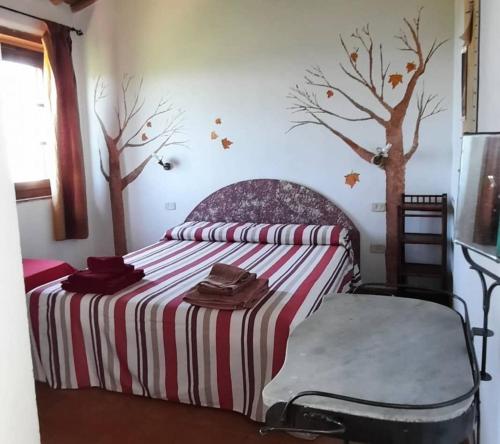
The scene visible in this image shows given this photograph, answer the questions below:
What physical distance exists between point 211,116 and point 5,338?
3.89 meters

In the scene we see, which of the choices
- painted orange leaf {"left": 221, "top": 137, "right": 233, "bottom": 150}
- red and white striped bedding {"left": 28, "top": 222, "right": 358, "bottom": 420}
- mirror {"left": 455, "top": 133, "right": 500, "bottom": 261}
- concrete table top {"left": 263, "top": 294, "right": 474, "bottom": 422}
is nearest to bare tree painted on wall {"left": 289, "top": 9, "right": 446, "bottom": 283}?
painted orange leaf {"left": 221, "top": 137, "right": 233, "bottom": 150}

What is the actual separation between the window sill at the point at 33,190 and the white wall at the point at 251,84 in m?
0.62

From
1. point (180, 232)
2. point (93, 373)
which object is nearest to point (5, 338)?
point (93, 373)

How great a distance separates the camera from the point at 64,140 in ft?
14.3

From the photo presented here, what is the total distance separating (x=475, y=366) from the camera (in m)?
1.03

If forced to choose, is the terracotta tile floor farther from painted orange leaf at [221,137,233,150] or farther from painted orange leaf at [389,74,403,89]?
painted orange leaf at [389,74,403,89]

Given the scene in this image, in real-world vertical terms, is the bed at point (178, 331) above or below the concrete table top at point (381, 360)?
below

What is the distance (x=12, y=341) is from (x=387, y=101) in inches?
145

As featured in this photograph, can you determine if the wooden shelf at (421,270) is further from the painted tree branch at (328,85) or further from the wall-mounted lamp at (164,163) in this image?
the wall-mounted lamp at (164,163)

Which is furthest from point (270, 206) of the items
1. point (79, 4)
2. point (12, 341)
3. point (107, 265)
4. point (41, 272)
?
point (12, 341)

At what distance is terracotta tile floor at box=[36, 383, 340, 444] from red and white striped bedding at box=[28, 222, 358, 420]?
0.19 feet

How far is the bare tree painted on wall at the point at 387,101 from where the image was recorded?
12.3 feet

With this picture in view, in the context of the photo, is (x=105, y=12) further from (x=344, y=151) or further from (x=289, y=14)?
(x=344, y=151)

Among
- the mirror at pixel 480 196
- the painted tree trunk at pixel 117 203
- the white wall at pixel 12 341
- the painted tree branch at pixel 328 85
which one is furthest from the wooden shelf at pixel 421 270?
the white wall at pixel 12 341
